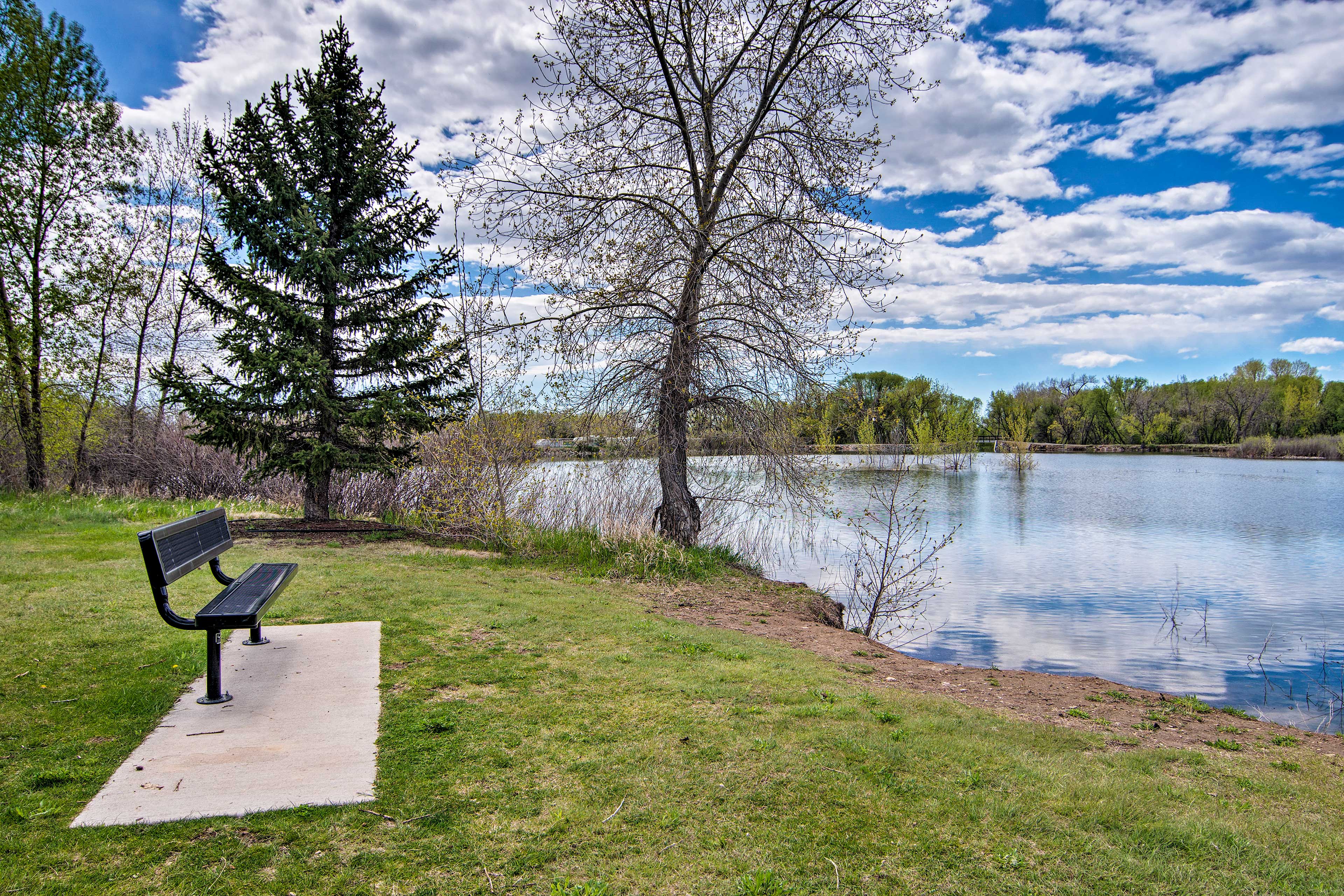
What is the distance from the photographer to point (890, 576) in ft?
35.4

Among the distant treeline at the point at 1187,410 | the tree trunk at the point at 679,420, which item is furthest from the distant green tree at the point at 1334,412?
the tree trunk at the point at 679,420

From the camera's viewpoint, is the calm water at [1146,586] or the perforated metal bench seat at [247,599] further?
the calm water at [1146,586]

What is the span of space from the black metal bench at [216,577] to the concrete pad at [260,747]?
26 centimetres

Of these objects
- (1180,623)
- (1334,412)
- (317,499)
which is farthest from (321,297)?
(1334,412)

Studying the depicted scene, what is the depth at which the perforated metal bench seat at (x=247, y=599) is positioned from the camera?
158 inches

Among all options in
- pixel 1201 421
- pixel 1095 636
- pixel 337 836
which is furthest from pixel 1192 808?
pixel 1201 421

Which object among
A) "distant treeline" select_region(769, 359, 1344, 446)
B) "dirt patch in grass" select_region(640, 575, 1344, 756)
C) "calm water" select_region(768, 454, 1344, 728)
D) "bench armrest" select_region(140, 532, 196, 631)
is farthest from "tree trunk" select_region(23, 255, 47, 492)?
"distant treeline" select_region(769, 359, 1344, 446)

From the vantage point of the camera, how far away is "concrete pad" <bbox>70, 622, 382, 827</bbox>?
308cm

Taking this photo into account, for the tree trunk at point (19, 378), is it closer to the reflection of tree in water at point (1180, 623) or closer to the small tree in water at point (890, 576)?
the small tree in water at point (890, 576)

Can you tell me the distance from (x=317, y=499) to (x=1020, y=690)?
11.8 m

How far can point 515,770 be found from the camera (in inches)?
140

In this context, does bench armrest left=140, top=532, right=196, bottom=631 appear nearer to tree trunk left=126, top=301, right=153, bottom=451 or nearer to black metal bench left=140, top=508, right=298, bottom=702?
black metal bench left=140, top=508, right=298, bottom=702

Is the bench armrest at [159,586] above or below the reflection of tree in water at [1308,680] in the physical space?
above

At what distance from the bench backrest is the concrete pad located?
2.54 ft
